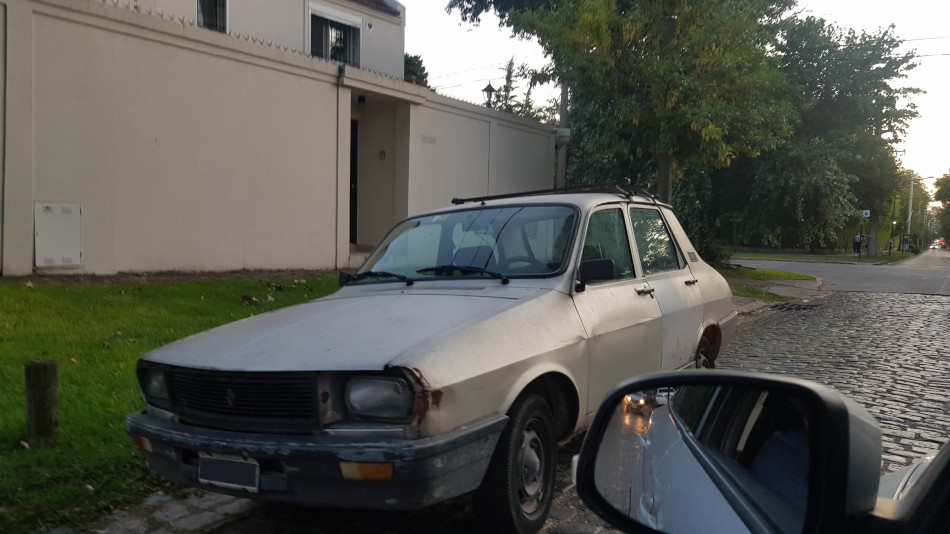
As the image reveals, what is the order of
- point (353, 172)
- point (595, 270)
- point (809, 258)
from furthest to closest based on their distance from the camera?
point (809, 258) → point (353, 172) → point (595, 270)

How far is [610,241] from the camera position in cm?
475

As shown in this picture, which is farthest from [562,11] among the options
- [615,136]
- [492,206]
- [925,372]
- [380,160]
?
[492,206]

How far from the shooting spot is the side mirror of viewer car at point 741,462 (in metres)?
1.19

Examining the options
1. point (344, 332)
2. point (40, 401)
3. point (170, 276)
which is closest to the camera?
point (344, 332)

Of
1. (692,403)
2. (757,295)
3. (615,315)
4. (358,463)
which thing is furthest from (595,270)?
(757,295)

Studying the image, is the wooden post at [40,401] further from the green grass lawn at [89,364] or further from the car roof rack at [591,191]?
the car roof rack at [591,191]

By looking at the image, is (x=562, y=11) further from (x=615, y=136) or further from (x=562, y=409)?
(x=562, y=409)

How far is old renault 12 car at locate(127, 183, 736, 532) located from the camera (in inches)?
114

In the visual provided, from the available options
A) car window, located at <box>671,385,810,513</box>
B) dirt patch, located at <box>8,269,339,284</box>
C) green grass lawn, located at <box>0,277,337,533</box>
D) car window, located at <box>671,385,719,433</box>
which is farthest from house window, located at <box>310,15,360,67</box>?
car window, located at <box>671,385,810,513</box>

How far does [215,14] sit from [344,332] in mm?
14538

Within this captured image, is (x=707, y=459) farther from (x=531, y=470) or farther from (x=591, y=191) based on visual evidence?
(x=591, y=191)

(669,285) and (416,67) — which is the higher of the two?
(416,67)

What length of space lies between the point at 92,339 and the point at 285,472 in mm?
4865

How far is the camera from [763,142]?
1783cm
